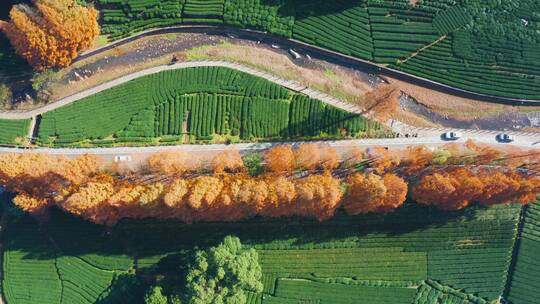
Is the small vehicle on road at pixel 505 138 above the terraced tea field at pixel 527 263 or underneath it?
above

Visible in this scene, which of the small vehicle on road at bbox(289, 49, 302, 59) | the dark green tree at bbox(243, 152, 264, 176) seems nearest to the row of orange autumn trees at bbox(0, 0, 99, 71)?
the small vehicle on road at bbox(289, 49, 302, 59)

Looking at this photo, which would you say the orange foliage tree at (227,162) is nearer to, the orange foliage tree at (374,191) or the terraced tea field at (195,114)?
the terraced tea field at (195,114)

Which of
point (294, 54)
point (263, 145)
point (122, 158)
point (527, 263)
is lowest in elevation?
point (527, 263)

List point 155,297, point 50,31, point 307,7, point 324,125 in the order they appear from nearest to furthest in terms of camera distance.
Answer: point 155,297
point 50,31
point 324,125
point 307,7

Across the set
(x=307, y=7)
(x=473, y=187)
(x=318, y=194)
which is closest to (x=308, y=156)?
(x=318, y=194)

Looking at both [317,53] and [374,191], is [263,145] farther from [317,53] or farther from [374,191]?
[374,191]

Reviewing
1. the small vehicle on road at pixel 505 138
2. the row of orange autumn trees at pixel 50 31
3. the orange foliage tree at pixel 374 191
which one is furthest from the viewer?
the small vehicle on road at pixel 505 138

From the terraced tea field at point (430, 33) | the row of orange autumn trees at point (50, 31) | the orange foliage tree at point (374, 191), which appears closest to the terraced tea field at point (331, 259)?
the orange foliage tree at point (374, 191)

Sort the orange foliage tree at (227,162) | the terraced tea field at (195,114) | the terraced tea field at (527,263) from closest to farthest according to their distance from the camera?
the orange foliage tree at (227,162)
the terraced tea field at (527,263)
the terraced tea field at (195,114)
